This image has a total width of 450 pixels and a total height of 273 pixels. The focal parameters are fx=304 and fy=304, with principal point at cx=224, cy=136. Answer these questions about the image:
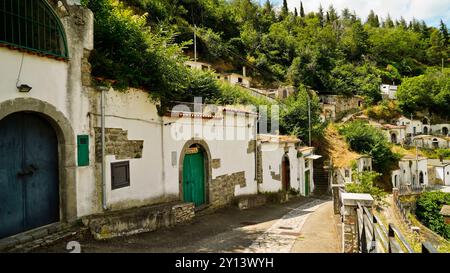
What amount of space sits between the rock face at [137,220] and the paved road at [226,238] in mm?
182

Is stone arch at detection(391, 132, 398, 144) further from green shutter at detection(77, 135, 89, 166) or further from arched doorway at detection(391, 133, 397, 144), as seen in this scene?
green shutter at detection(77, 135, 89, 166)

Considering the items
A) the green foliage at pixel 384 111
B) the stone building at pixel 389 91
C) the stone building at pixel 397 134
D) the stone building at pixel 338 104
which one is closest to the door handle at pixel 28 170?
the stone building at pixel 338 104

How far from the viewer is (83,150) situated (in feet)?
22.7

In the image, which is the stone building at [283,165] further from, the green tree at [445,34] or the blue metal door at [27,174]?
the green tree at [445,34]

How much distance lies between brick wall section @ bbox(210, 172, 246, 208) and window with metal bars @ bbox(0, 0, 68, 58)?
6.79 metres

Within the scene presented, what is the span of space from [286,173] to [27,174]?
15.1 metres

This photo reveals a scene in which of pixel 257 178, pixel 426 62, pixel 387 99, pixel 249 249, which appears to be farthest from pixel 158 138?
pixel 426 62

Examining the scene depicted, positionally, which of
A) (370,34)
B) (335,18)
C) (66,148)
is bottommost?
(66,148)

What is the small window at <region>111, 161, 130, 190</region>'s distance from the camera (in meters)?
7.61

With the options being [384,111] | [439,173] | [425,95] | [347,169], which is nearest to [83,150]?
[347,169]

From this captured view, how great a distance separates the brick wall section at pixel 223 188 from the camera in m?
11.3

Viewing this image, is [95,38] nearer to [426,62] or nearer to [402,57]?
[402,57]

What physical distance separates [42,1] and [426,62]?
98.1m
